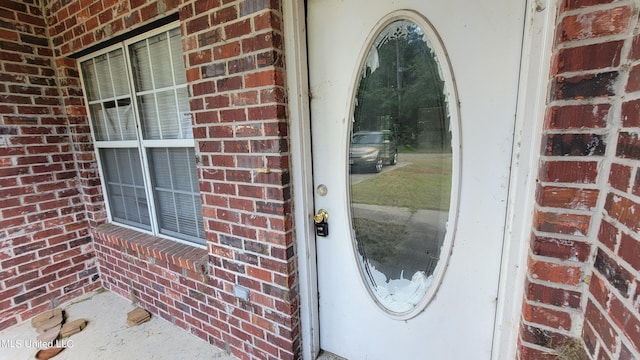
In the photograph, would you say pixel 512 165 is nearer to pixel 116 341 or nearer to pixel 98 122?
pixel 116 341

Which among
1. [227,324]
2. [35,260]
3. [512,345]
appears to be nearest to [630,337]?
[512,345]

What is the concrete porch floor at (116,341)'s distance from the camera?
71.3 inches

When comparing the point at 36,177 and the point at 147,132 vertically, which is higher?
the point at 147,132

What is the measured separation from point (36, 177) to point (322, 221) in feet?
8.20

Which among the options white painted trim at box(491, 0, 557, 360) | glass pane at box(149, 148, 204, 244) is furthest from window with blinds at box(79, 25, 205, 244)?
white painted trim at box(491, 0, 557, 360)

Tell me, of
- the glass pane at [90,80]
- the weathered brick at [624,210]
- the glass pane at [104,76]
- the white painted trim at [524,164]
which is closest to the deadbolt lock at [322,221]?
the white painted trim at [524,164]

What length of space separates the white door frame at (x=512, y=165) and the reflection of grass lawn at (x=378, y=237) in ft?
0.87

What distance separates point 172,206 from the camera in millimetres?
2072

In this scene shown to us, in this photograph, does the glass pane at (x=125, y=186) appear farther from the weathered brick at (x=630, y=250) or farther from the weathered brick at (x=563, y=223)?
the weathered brick at (x=630, y=250)

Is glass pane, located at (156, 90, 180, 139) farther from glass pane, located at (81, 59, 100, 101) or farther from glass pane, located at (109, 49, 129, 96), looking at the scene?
glass pane, located at (81, 59, 100, 101)

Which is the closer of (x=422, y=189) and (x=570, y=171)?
(x=570, y=171)

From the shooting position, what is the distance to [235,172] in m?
1.44

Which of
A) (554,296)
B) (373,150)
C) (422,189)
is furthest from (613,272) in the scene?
(373,150)

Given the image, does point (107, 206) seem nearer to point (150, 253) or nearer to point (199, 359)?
point (150, 253)
